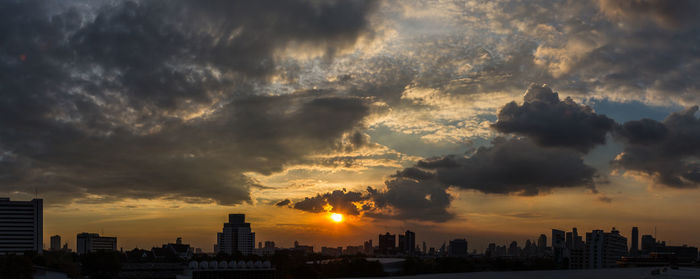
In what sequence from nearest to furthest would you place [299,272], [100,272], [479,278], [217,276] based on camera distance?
[479,278] < [217,276] < [299,272] < [100,272]

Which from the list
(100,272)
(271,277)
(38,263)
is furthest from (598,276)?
(38,263)

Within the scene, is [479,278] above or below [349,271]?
above

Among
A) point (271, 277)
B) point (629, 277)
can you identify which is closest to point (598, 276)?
point (629, 277)

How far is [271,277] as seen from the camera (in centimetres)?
12119

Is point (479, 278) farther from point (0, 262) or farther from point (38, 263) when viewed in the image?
point (38, 263)

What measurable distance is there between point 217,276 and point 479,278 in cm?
6896

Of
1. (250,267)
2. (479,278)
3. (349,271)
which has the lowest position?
(349,271)

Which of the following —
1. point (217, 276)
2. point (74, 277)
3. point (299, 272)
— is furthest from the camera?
point (74, 277)

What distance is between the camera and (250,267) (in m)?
124

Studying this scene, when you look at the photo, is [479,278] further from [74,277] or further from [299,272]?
[74,277]

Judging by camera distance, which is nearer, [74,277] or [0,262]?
[0,262]

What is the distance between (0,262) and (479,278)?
4244 inches

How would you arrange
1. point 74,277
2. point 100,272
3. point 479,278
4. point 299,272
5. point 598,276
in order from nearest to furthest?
1. point 479,278
2. point 598,276
3. point 299,272
4. point 74,277
5. point 100,272

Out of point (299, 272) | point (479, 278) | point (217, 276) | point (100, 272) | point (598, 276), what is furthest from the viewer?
point (100, 272)
